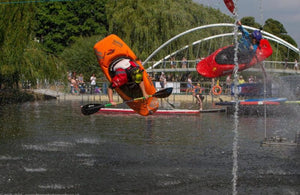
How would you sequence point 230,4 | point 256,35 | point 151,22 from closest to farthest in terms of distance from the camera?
point 230,4, point 256,35, point 151,22

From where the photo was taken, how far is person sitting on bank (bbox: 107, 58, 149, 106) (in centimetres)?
1494

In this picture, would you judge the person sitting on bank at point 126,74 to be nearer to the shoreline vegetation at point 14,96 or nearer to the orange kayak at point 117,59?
the orange kayak at point 117,59

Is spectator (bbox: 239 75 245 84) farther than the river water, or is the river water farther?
spectator (bbox: 239 75 245 84)

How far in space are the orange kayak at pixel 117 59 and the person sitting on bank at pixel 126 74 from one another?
0.27m

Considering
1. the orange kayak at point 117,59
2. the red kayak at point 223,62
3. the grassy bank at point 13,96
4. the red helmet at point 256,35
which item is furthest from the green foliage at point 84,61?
the orange kayak at point 117,59

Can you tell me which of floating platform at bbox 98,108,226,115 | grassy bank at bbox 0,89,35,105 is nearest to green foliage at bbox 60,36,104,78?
grassy bank at bbox 0,89,35,105

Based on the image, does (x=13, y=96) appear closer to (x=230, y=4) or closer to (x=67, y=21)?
(x=230, y=4)

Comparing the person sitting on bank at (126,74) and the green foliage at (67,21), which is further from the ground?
the green foliage at (67,21)

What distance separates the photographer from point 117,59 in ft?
51.1

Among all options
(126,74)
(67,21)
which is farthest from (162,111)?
(67,21)

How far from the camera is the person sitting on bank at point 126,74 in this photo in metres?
14.9

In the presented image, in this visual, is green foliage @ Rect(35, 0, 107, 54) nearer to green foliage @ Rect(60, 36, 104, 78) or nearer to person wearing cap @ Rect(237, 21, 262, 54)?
green foliage @ Rect(60, 36, 104, 78)

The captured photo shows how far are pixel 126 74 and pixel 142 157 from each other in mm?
2652

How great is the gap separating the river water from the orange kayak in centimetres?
106
